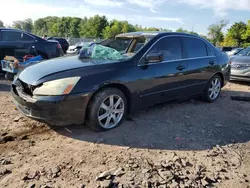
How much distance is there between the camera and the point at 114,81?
3533 millimetres

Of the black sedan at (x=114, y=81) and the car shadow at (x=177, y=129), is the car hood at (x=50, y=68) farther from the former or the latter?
the car shadow at (x=177, y=129)

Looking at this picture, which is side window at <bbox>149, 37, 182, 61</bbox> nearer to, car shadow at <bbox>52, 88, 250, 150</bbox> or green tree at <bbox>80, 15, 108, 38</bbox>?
car shadow at <bbox>52, 88, 250, 150</bbox>

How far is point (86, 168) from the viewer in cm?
271

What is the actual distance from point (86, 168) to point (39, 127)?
1.41 metres

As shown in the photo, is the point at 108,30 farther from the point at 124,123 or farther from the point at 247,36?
the point at 124,123

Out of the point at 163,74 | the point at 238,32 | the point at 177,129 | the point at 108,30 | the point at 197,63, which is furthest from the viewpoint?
the point at 108,30

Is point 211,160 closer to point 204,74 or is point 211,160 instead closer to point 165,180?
point 165,180

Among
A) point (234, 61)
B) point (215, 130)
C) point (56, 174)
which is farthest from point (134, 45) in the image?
point (234, 61)

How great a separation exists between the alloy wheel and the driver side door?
43cm

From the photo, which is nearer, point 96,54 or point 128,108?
point 128,108

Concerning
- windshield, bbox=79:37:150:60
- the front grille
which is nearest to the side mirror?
windshield, bbox=79:37:150:60

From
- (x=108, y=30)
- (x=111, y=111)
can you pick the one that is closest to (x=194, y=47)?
(x=111, y=111)

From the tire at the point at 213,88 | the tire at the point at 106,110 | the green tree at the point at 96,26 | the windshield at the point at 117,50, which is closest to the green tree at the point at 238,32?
the green tree at the point at 96,26

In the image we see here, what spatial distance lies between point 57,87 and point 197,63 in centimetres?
312
